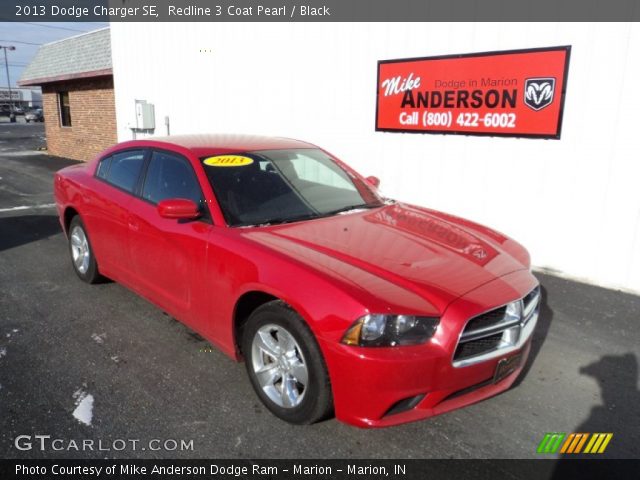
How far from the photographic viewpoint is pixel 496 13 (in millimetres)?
5918

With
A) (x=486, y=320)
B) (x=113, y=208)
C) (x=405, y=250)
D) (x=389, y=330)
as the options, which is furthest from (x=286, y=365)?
(x=113, y=208)

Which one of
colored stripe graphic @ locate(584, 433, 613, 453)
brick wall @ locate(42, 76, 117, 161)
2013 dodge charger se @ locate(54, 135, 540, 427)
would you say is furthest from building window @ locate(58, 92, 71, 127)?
colored stripe graphic @ locate(584, 433, 613, 453)

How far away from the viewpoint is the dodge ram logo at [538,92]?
5590 millimetres

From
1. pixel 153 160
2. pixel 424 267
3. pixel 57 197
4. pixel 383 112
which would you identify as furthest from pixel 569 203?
pixel 57 197

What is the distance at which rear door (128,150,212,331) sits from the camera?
349cm

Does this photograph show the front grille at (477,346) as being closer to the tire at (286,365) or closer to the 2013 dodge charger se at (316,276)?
the 2013 dodge charger se at (316,276)

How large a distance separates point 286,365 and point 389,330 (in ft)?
2.27

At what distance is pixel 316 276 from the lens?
2.71 meters

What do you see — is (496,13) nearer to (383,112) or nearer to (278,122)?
(383,112)

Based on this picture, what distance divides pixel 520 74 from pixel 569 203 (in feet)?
5.06

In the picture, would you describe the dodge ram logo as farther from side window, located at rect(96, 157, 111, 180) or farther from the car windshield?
side window, located at rect(96, 157, 111, 180)

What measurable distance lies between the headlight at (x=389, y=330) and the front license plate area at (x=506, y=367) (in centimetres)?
53

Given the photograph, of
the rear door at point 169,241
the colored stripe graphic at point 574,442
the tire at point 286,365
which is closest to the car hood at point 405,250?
the tire at point 286,365

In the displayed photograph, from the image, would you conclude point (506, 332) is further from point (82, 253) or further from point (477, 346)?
point (82, 253)
